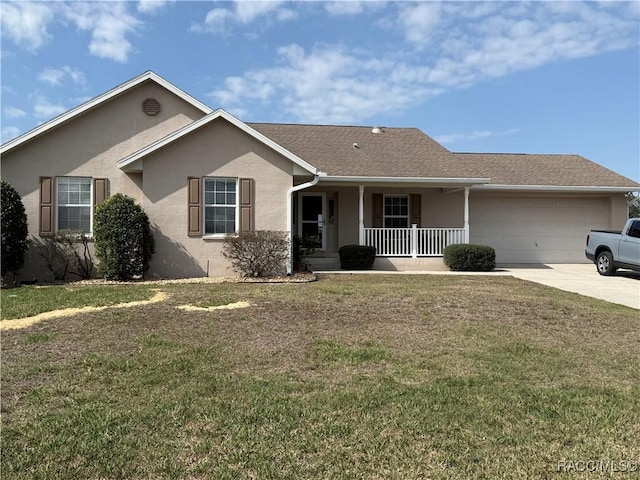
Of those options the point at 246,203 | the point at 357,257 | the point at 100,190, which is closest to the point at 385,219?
the point at 357,257

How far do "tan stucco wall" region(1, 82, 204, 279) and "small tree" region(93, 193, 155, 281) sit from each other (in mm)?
1729

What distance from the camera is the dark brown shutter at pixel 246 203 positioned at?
1259cm

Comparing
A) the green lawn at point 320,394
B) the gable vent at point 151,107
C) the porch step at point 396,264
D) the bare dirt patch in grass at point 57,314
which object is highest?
the gable vent at point 151,107

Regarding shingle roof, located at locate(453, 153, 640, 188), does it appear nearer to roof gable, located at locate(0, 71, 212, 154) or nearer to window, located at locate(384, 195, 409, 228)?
window, located at locate(384, 195, 409, 228)

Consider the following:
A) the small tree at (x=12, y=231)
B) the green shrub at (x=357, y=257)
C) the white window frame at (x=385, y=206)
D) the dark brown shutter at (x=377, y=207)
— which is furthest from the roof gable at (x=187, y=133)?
the white window frame at (x=385, y=206)

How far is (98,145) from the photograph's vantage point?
12.9 m

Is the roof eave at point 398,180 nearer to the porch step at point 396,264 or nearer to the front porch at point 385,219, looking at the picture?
the front porch at point 385,219

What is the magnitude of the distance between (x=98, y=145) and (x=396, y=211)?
32.7ft

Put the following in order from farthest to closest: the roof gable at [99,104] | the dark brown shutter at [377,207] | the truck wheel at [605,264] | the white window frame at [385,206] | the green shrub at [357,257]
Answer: the white window frame at [385,206] < the dark brown shutter at [377,207] < the green shrub at [357,257] < the truck wheel at [605,264] < the roof gable at [99,104]

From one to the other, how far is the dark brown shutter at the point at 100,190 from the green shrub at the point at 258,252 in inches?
141

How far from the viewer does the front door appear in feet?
53.8

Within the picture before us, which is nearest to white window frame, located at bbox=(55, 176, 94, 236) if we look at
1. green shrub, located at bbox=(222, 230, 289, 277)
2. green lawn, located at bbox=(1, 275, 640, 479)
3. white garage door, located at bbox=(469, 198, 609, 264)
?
green shrub, located at bbox=(222, 230, 289, 277)

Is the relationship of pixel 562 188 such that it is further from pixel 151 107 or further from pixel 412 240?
pixel 151 107

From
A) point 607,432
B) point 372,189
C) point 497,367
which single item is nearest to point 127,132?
point 372,189
